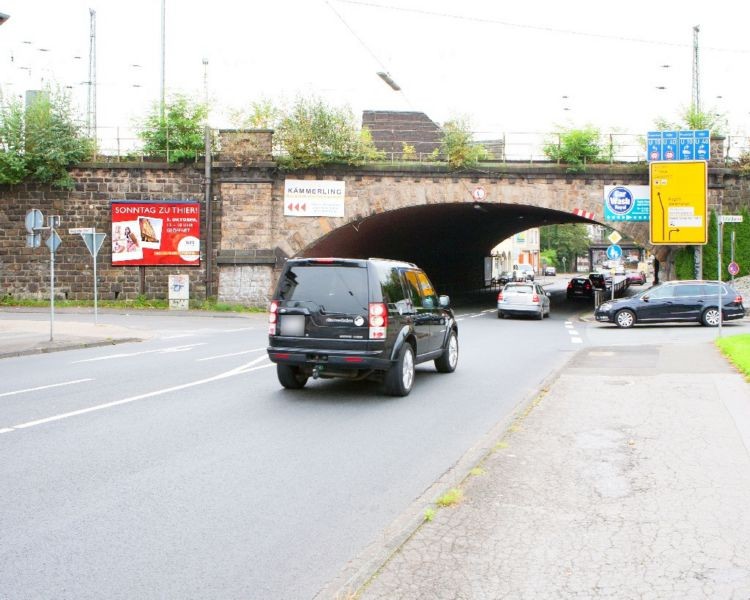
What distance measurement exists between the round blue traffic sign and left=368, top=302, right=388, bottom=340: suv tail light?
24325 mm

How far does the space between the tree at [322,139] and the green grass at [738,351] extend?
18.3m

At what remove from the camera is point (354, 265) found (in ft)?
34.2

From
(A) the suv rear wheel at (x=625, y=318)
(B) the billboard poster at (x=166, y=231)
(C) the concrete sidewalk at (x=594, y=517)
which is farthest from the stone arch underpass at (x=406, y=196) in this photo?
Result: (C) the concrete sidewalk at (x=594, y=517)

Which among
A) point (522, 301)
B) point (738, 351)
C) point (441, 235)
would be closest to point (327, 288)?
point (738, 351)

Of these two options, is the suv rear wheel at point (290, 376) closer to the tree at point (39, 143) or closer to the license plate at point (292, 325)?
the license plate at point (292, 325)

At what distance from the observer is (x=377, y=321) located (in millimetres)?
10141

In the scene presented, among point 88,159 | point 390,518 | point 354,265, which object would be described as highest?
point 88,159

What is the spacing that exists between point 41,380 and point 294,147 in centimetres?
2143

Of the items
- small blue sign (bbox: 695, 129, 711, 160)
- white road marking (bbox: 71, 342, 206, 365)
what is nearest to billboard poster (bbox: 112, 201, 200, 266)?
white road marking (bbox: 71, 342, 206, 365)

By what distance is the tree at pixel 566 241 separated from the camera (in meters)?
134

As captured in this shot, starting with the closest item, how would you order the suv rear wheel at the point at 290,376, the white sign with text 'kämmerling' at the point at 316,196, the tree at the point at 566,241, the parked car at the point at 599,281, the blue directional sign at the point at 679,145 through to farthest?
the suv rear wheel at the point at 290,376
the blue directional sign at the point at 679,145
the white sign with text 'kämmerling' at the point at 316,196
the parked car at the point at 599,281
the tree at the point at 566,241

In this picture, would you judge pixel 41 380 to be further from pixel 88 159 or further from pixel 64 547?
pixel 88 159

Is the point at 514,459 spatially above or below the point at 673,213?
below

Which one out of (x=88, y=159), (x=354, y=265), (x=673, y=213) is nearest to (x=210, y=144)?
(x=88, y=159)
